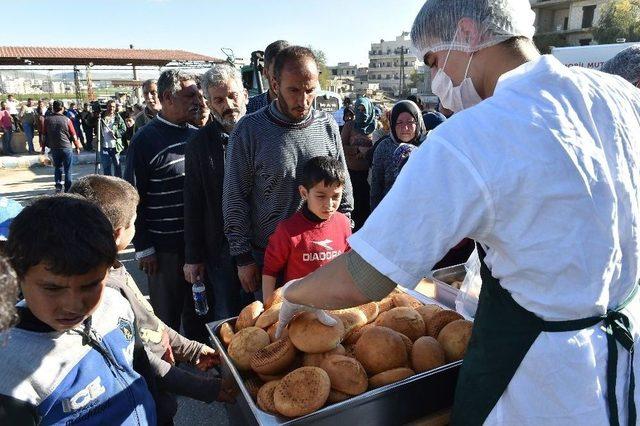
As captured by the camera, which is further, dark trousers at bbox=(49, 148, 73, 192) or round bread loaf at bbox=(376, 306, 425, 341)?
dark trousers at bbox=(49, 148, 73, 192)

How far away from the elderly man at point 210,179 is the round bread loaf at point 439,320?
57.3 inches

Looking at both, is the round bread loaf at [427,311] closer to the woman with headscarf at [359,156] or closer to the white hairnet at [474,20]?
the white hairnet at [474,20]

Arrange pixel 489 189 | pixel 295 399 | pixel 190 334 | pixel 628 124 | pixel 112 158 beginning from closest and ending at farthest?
pixel 489 189 → pixel 628 124 → pixel 295 399 → pixel 190 334 → pixel 112 158

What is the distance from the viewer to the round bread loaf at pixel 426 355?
49.8 inches

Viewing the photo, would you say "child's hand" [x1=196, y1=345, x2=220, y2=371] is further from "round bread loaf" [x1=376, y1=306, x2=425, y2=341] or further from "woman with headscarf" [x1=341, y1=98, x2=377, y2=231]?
"woman with headscarf" [x1=341, y1=98, x2=377, y2=231]

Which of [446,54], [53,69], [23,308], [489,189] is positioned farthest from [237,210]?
[53,69]

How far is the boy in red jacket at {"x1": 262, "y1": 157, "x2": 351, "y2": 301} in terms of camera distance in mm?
2057

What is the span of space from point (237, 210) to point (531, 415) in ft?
5.12

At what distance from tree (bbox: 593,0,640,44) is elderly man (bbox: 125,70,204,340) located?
37842 mm

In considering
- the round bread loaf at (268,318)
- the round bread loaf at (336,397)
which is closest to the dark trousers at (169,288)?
the round bread loaf at (268,318)

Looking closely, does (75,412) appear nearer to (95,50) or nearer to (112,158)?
(112,158)

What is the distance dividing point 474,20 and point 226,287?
206 centimetres

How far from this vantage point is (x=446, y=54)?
118 cm

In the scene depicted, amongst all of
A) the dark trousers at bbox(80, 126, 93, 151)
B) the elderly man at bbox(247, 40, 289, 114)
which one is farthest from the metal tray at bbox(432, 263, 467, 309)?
the dark trousers at bbox(80, 126, 93, 151)
